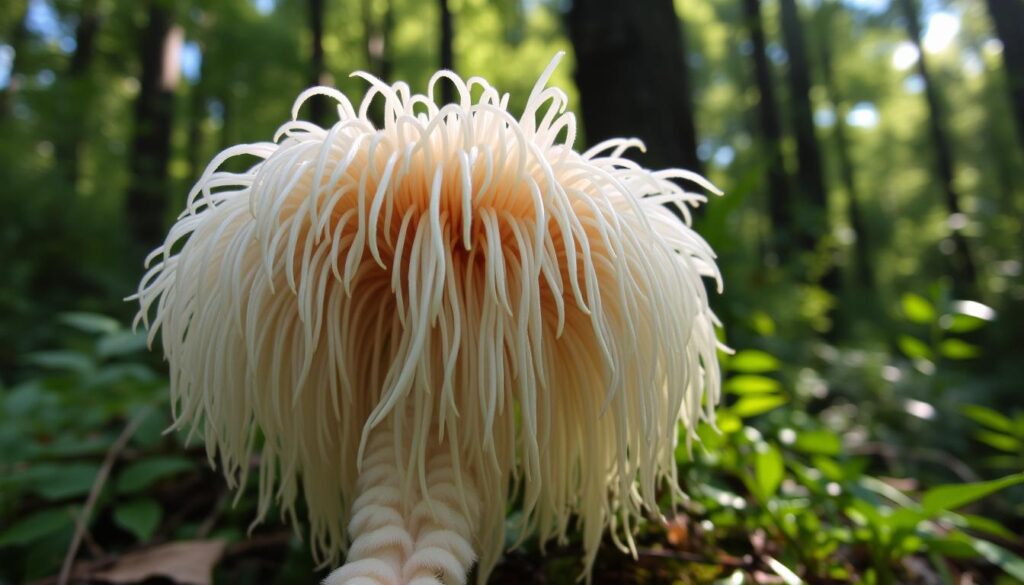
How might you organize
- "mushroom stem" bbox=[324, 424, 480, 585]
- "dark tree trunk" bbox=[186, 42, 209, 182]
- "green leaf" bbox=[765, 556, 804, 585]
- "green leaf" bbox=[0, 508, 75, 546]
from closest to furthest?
"mushroom stem" bbox=[324, 424, 480, 585] → "green leaf" bbox=[765, 556, 804, 585] → "green leaf" bbox=[0, 508, 75, 546] → "dark tree trunk" bbox=[186, 42, 209, 182]

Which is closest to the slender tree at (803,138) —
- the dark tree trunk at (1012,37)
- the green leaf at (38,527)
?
the dark tree trunk at (1012,37)

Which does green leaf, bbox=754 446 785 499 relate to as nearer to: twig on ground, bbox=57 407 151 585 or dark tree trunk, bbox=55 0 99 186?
twig on ground, bbox=57 407 151 585

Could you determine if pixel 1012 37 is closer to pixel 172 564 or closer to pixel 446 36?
pixel 446 36

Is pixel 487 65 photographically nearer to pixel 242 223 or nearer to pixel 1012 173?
pixel 242 223

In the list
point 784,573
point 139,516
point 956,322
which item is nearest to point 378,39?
point 956,322

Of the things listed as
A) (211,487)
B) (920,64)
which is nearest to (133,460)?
(211,487)

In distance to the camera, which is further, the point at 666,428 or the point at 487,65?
the point at 487,65

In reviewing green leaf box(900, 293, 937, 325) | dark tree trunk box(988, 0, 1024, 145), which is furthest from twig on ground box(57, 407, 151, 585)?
dark tree trunk box(988, 0, 1024, 145)
